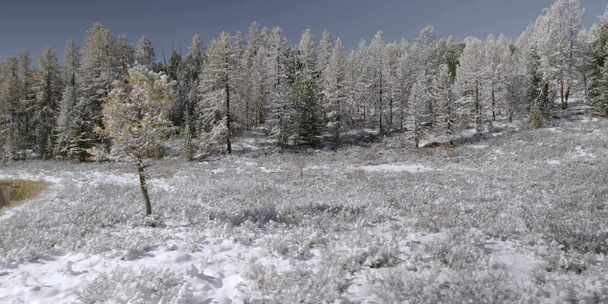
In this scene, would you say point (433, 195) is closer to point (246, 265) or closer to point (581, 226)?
point (581, 226)

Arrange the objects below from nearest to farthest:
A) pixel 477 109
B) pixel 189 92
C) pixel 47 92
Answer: pixel 477 109 < pixel 47 92 < pixel 189 92

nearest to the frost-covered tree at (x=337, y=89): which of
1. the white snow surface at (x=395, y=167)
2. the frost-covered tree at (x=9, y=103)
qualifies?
the white snow surface at (x=395, y=167)

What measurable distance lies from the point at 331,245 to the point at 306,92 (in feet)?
111

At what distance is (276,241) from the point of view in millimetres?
8523

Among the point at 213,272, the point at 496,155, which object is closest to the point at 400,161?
the point at 496,155

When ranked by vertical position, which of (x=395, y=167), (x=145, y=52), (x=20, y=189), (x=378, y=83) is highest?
(x=145, y=52)

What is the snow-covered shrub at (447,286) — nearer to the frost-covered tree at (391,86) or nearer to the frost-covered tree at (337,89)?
the frost-covered tree at (337,89)

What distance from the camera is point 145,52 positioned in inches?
2608

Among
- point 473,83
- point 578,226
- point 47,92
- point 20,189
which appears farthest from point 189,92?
point 578,226

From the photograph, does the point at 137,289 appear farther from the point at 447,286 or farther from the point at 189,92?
the point at 189,92

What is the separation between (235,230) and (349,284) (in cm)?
484

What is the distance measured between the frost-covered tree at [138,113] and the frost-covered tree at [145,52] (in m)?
56.9

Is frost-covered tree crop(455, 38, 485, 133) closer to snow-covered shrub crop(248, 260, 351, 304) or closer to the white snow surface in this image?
the white snow surface

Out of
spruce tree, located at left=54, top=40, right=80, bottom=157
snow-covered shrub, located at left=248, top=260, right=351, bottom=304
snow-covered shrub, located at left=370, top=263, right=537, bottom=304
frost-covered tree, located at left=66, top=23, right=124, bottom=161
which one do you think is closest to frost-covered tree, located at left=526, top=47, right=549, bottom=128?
snow-covered shrub, located at left=370, top=263, right=537, bottom=304
